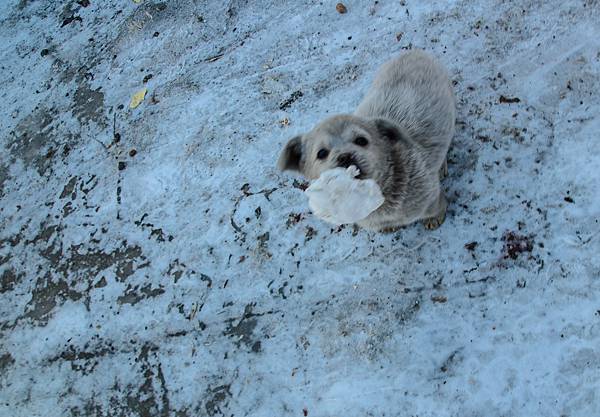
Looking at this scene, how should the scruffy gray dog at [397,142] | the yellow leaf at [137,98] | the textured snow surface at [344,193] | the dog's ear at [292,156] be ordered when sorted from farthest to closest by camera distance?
the yellow leaf at [137,98], the dog's ear at [292,156], the scruffy gray dog at [397,142], the textured snow surface at [344,193]

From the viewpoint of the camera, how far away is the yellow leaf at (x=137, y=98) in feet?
15.3

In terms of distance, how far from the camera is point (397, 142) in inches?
116

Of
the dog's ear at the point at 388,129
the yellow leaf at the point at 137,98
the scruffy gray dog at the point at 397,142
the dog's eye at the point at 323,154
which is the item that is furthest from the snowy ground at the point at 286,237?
the dog's eye at the point at 323,154

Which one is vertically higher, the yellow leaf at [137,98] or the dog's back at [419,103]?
the yellow leaf at [137,98]

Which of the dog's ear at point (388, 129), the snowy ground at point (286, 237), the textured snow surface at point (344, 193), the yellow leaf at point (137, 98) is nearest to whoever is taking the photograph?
the textured snow surface at point (344, 193)

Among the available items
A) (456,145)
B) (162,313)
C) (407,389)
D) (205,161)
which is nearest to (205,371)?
(162,313)

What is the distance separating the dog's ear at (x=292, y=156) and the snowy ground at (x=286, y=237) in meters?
0.72

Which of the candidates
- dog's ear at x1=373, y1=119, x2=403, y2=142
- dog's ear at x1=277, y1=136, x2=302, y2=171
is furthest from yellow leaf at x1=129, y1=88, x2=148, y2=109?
dog's ear at x1=373, y1=119, x2=403, y2=142

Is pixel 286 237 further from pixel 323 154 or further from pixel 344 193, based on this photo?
pixel 344 193

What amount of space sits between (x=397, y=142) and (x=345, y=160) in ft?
1.48

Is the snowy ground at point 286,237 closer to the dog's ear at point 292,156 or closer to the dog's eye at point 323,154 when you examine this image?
the dog's ear at point 292,156

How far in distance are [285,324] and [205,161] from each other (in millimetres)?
1538

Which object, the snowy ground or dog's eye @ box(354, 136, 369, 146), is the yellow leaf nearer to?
the snowy ground

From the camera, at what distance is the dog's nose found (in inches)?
104
